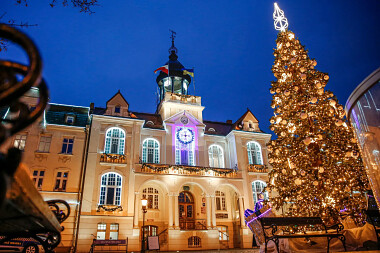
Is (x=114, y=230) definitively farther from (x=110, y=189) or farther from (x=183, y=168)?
(x=183, y=168)

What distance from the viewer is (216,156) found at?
28.0 metres

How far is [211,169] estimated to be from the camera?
2458cm

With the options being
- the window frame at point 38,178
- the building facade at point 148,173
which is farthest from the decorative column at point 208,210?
the window frame at point 38,178

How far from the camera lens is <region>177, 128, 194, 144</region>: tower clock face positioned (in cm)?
2636

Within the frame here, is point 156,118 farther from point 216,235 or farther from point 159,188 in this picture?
point 216,235

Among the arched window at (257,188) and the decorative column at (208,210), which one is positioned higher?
the arched window at (257,188)

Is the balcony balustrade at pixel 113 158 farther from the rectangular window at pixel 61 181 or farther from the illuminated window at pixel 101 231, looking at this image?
the illuminated window at pixel 101 231

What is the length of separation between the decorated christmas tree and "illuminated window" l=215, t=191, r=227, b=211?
14945 mm

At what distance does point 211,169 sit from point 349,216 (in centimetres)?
1572

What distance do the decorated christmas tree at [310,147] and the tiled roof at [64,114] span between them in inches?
744

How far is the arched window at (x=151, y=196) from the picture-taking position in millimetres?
23441

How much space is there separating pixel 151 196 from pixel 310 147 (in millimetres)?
16875

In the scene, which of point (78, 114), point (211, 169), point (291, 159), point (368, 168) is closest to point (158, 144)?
point (211, 169)

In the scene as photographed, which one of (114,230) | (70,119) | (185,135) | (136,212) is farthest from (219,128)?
(114,230)
